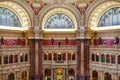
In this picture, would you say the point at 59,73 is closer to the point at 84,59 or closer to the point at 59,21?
the point at 84,59

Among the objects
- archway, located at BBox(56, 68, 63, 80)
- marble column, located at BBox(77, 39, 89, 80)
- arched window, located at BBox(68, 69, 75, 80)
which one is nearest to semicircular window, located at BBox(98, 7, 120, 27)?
marble column, located at BBox(77, 39, 89, 80)

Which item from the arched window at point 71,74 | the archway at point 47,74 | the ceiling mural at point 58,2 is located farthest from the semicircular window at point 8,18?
the arched window at point 71,74

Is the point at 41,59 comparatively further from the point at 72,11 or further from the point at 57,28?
the point at 72,11

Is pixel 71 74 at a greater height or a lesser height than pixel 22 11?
lesser

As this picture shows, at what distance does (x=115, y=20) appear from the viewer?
43.3 metres

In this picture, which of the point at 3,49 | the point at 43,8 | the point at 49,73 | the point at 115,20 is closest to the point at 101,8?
the point at 115,20

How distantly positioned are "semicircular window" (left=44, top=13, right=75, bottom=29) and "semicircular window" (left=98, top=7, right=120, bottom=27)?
8.08 m

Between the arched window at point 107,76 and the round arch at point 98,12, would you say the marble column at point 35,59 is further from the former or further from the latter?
the arched window at point 107,76

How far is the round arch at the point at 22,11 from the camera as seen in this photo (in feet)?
141

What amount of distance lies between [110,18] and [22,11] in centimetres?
2036

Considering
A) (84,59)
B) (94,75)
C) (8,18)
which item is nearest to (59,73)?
(84,59)

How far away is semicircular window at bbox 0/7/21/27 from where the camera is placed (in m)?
43.2

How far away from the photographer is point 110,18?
44.4m

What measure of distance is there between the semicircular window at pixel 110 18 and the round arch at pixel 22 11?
54.7ft
